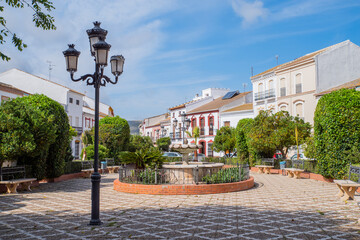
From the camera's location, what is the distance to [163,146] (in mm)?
47875

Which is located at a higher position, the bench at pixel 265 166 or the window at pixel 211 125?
the window at pixel 211 125

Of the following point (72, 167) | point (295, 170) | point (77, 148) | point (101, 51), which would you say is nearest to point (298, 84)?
point (295, 170)

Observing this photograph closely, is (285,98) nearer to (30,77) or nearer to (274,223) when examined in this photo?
(274,223)

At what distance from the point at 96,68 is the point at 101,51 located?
467 mm

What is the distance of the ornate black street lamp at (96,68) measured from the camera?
21.9ft

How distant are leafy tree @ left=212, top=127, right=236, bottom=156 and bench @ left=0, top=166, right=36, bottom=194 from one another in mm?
22097

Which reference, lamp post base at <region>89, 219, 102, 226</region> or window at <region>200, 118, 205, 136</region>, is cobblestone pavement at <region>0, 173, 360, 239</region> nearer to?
lamp post base at <region>89, 219, 102, 226</region>

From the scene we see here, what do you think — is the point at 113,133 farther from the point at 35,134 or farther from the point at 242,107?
the point at 242,107

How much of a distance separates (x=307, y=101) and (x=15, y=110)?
2563 centimetres

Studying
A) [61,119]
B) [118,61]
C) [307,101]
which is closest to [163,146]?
[307,101]

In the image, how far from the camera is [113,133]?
25.8 meters

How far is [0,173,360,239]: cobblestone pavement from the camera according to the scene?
5930 mm

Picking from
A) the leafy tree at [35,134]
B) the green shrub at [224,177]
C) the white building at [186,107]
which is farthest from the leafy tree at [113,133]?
the white building at [186,107]

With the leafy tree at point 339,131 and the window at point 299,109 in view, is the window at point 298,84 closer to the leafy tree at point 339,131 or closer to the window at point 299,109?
the window at point 299,109
